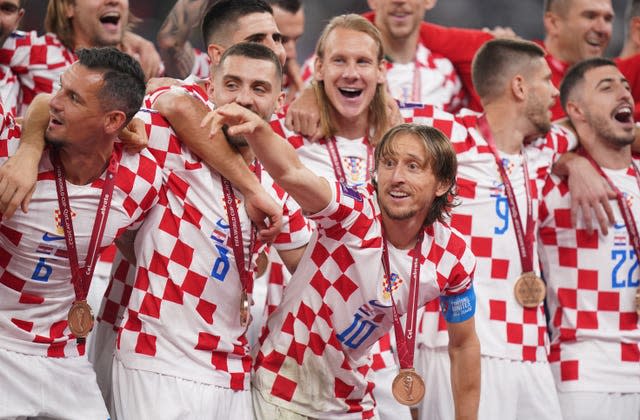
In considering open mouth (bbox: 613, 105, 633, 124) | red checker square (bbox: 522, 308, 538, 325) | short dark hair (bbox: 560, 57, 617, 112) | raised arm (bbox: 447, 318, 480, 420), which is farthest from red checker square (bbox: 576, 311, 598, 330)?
raised arm (bbox: 447, 318, 480, 420)

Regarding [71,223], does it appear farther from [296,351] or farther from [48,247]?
[296,351]

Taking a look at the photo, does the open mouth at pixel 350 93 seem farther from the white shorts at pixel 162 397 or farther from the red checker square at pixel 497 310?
the white shorts at pixel 162 397

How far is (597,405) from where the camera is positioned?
4660mm

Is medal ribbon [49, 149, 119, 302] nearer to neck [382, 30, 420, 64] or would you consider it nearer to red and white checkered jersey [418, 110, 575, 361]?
red and white checkered jersey [418, 110, 575, 361]

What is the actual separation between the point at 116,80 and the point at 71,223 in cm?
50

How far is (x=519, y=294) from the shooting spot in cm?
451

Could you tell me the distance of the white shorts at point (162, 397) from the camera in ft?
11.3

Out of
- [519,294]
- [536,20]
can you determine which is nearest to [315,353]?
[519,294]

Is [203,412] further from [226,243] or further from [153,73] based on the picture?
[153,73]

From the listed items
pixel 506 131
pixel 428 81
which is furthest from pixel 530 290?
pixel 428 81

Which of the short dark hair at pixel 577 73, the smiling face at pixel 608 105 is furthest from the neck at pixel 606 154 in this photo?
the short dark hair at pixel 577 73

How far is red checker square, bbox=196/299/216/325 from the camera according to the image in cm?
354

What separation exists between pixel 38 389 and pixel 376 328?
1.19 m

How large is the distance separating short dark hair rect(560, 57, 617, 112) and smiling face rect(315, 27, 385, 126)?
122cm
